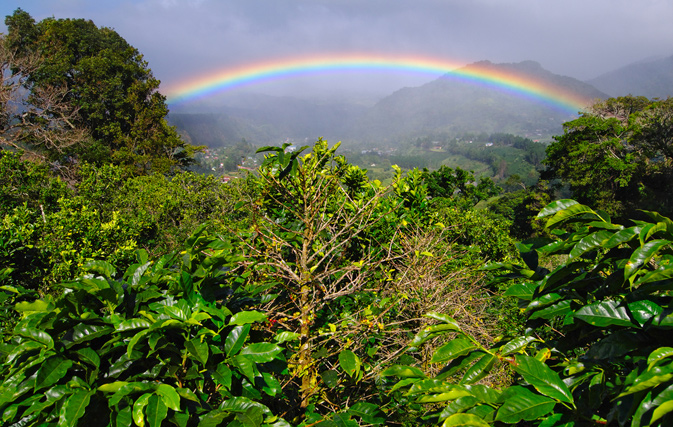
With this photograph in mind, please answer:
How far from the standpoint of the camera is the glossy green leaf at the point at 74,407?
3.37 feet

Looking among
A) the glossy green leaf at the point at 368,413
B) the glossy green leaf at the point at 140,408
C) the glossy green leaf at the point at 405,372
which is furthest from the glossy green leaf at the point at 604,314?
the glossy green leaf at the point at 140,408

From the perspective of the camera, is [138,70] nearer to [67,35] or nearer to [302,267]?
[67,35]

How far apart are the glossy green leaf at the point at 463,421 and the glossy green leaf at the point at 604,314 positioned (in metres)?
0.38

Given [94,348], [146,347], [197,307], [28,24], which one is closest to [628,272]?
[197,307]

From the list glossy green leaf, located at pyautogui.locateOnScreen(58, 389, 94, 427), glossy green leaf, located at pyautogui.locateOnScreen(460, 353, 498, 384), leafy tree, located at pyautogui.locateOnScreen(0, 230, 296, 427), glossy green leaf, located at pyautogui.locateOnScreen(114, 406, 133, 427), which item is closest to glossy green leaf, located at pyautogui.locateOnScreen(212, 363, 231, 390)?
leafy tree, located at pyautogui.locateOnScreen(0, 230, 296, 427)

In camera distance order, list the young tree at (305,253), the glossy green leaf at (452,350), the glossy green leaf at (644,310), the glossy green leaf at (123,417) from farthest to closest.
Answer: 1. the young tree at (305,253)
2. the glossy green leaf at (123,417)
3. the glossy green leaf at (452,350)
4. the glossy green leaf at (644,310)

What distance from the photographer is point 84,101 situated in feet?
64.4

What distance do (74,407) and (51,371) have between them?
6.1 inches

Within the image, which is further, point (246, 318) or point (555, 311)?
point (246, 318)

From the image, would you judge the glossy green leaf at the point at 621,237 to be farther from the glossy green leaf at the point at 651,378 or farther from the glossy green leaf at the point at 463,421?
the glossy green leaf at the point at 463,421

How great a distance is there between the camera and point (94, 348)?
1276 mm

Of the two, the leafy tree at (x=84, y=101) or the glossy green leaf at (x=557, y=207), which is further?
the leafy tree at (x=84, y=101)

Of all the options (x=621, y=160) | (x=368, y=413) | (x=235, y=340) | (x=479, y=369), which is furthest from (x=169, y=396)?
(x=621, y=160)

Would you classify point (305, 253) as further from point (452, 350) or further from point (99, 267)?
point (452, 350)
